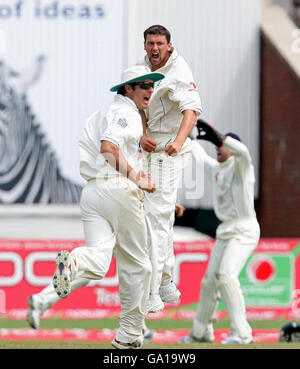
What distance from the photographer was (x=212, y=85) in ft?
71.5

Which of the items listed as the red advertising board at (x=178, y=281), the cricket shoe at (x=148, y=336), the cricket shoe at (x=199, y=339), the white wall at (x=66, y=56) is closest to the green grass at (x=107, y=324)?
the red advertising board at (x=178, y=281)

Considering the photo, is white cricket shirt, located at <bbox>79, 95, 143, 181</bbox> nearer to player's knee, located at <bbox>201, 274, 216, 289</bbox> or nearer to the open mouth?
the open mouth

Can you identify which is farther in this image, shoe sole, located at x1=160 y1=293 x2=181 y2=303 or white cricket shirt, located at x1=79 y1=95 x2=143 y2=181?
shoe sole, located at x1=160 y1=293 x2=181 y2=303

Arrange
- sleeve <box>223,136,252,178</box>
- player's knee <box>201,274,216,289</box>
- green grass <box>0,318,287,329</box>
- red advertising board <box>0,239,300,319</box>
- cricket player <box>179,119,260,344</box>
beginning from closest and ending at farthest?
sleeve <box>223,136,252,178</box>
cricket player <box>179,119,260,344</box>
player's knee <box>201,274,216,289</box>
green grass <box>0,318,287,329</box>
red advertising board <box>0,239,300,319</box>

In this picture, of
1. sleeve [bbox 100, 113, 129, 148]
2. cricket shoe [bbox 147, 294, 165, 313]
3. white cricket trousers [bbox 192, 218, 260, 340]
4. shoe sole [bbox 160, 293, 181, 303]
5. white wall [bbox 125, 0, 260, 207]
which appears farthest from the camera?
white wall [bbox 125, 0, 260, 207]

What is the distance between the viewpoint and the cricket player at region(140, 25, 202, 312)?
31.0 ft

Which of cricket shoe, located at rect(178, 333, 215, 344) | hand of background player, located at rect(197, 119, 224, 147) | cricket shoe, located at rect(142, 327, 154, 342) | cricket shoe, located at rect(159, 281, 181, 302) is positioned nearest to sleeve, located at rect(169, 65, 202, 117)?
cricket shoe, located at rect(159, 281, 181, 302)

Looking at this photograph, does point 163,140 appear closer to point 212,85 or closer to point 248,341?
point 248,341

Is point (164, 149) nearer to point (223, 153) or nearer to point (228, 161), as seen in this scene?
point (223, 153)

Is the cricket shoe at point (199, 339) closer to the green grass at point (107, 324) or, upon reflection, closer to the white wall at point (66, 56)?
the green grass at point (107, 324)

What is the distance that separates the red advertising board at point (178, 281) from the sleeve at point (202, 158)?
3180 mm

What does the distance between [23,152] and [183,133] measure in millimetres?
12278

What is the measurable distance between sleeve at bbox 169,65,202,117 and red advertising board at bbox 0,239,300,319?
726cm

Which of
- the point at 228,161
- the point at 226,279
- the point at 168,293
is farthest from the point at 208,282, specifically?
the point at 168,293
